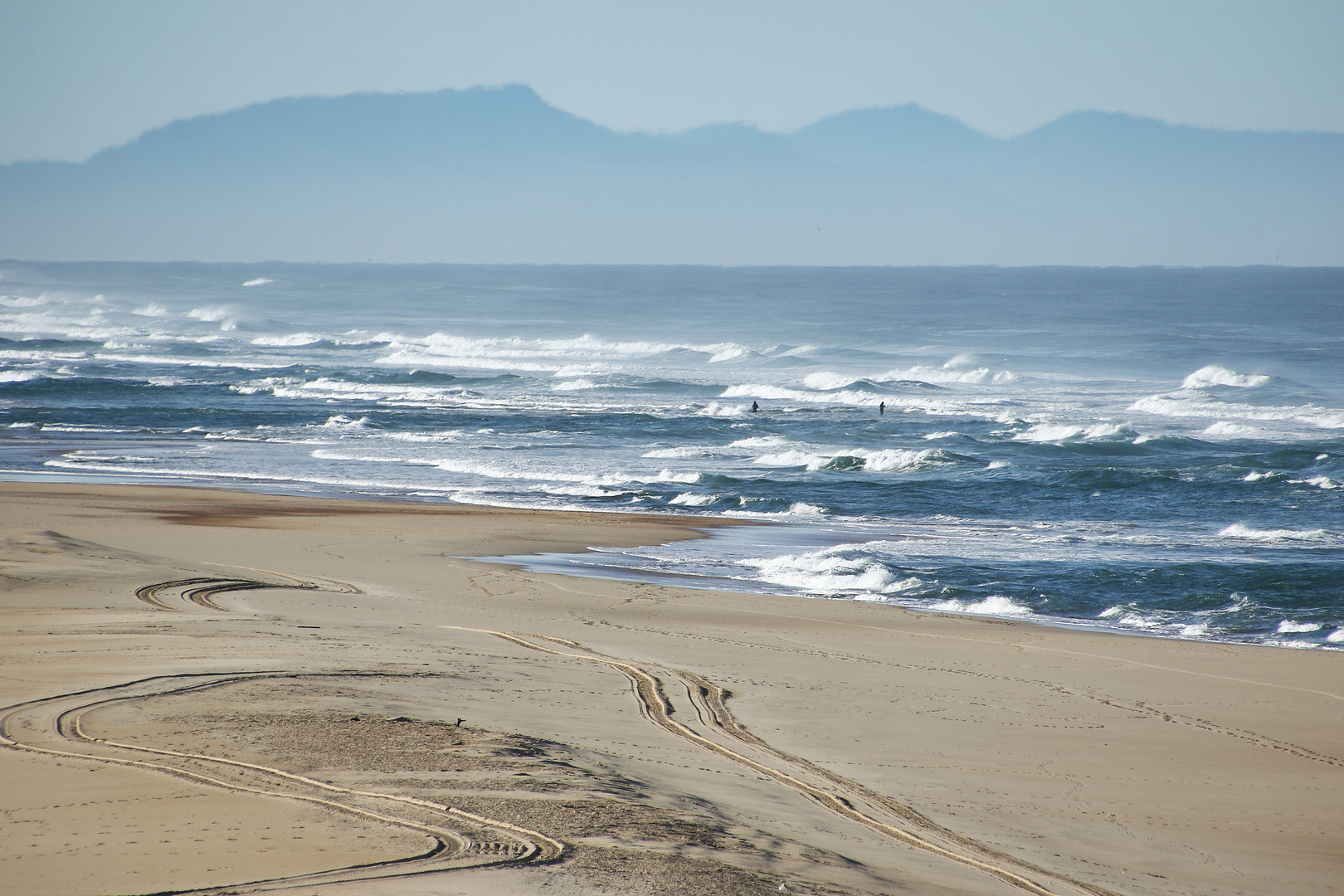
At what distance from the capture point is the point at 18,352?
63.9m

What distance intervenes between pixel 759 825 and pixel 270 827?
2.80 m

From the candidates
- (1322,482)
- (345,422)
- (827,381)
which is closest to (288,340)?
(345,422)

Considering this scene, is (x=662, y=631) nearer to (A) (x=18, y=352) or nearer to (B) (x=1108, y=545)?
(B) (x=1108, y=545)

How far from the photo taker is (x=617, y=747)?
748 cm

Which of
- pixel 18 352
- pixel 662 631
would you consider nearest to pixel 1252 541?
pixel 662 631

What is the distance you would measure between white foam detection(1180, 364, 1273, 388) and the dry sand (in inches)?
1707

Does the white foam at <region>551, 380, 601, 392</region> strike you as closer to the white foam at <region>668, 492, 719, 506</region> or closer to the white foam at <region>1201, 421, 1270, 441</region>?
the white foam at <region>668, 492, 719, 506</region>

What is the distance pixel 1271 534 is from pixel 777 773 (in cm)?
1853

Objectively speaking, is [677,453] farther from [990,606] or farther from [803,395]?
[803,395]

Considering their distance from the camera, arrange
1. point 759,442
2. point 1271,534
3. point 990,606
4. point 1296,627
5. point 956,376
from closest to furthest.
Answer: point 1296,627, point 990,606, point 1271,534, point 759,442, point 956,376

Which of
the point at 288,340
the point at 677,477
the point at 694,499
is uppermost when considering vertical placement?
the point at 288,340

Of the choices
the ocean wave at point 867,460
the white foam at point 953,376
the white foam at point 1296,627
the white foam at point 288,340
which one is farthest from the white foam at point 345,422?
the white foam at point 288,340

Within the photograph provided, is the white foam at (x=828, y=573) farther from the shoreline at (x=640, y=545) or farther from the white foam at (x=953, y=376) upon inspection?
the white foam at (x=953, y=376)

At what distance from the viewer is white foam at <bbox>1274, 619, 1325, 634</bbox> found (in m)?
14.8
